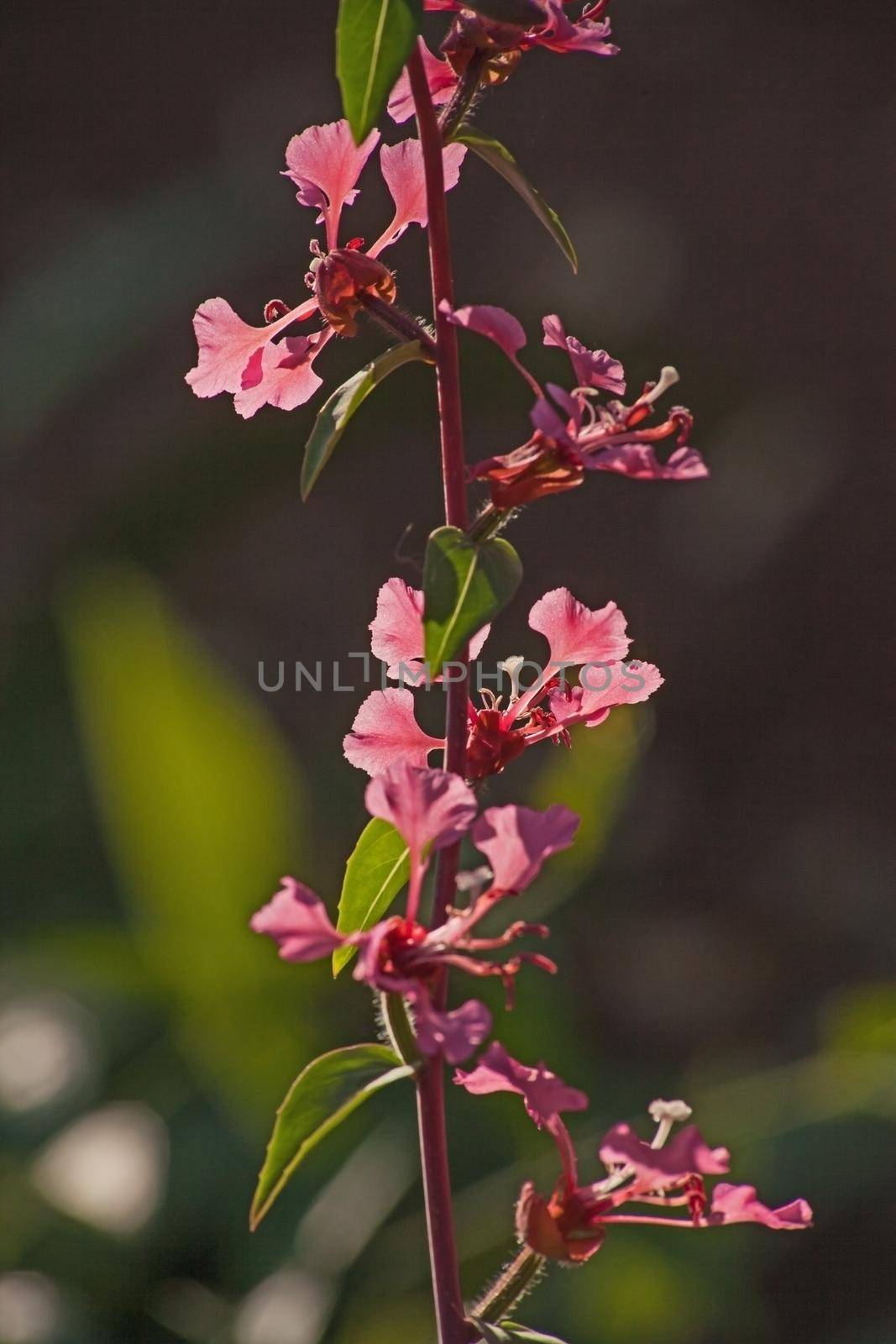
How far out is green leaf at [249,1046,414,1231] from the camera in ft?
1.69

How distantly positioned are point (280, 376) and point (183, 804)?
1155mm

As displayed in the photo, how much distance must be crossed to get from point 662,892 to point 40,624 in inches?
52.0

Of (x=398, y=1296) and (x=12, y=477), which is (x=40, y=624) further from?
(x=398, y=1296)

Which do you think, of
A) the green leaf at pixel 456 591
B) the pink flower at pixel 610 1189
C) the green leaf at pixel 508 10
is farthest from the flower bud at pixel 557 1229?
the green leaf at pixel 508 10

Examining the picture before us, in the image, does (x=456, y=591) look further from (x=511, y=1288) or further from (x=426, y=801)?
(x=511, y=1288)

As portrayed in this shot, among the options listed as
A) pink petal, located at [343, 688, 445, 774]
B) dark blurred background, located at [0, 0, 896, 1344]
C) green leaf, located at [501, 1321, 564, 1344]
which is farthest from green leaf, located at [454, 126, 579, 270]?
dark blurred background, located at [0, 0, 896, 1344]

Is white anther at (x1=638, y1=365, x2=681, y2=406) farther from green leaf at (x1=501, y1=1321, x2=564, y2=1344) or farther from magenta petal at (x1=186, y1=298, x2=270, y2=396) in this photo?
green leaf at (x1=501, y1=1321, x2=564, y2=1344)

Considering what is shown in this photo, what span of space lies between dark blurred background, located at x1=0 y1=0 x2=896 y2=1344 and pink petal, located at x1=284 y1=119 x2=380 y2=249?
1.11 metres

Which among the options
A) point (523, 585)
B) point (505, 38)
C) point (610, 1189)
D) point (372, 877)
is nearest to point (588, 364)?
point (505, 38)

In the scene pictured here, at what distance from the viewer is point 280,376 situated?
0.65m

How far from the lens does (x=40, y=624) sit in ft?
8.33

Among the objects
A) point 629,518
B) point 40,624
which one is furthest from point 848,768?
point 40,624

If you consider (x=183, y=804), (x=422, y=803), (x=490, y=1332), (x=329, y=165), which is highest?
(x=329, y=165)

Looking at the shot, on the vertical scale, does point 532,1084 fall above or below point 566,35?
below
